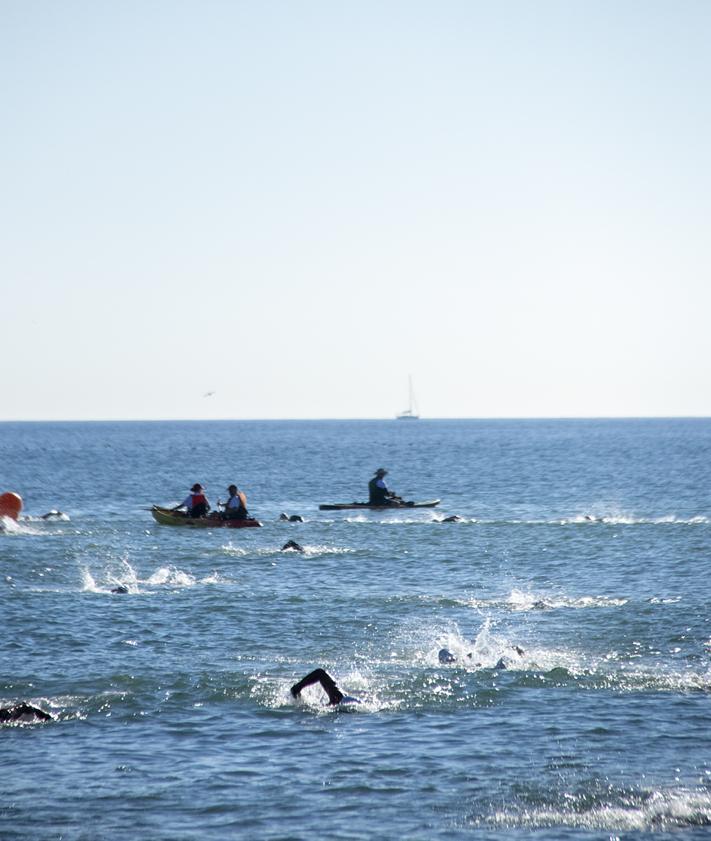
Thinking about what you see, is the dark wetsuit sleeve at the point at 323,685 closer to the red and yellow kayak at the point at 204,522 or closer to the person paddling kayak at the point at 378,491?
the red and yellow kayak at the point at 204,522

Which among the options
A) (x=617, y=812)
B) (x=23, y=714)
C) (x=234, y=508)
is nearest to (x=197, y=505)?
(x=234, y=508)

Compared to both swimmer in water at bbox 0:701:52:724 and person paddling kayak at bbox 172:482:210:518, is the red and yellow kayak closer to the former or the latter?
person paddling kayak at bbox 172:482:210:518

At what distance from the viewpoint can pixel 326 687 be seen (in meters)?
20.3

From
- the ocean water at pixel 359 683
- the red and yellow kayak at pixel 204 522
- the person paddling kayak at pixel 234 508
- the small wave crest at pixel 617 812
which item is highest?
the person paddling kayak at pixel 234 508

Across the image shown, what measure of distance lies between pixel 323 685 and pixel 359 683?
4.84ft

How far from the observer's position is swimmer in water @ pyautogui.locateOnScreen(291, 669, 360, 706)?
800 inches

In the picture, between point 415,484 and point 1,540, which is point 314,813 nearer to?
point 1,540

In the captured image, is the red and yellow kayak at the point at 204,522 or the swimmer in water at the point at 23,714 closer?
the swimmer in water at the point at 23,714

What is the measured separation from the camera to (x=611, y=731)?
18719 millimetres

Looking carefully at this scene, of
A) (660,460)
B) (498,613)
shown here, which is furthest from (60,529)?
(660,460)

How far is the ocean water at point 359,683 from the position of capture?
1555 centimetres

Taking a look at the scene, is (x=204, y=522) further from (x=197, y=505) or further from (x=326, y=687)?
(x=326, y=687)

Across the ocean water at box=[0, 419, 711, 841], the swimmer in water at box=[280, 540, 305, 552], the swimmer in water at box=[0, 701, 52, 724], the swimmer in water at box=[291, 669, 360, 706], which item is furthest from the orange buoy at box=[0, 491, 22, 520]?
the swimmer in water at box=[291, 669, 360, 706]

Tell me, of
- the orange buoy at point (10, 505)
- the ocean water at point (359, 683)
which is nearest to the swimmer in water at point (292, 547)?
the ocean water at point (359, 683)
